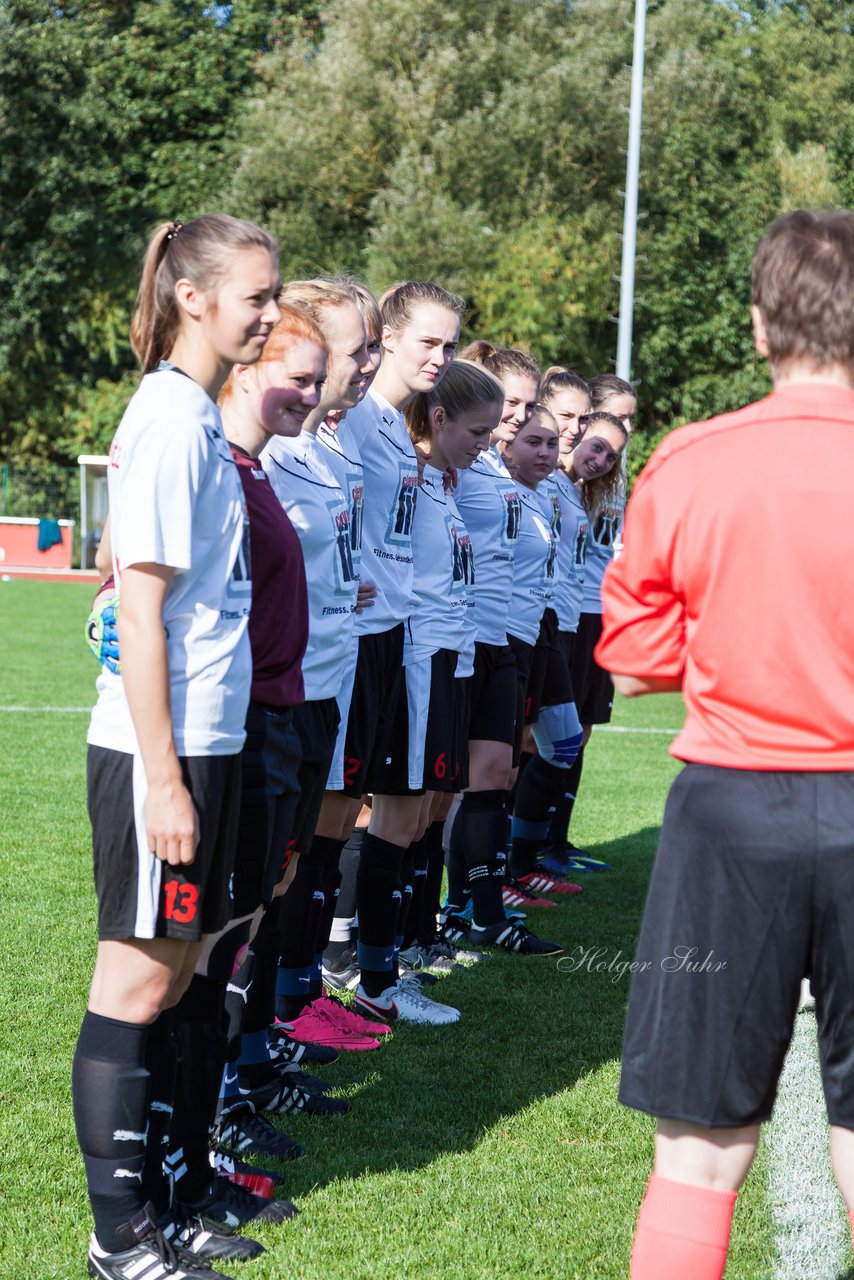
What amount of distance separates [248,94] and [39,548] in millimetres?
14115

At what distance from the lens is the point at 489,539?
5.68 metres

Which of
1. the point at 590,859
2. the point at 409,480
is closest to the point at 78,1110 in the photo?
the point at 409,480

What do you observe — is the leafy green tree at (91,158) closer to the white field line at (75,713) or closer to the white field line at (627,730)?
the white field line at (75,713)

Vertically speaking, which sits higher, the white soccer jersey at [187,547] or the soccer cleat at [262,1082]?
the white soccer jersey at [187,547]

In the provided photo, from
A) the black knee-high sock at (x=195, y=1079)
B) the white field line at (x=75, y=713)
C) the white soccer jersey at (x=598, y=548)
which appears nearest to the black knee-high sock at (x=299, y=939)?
the black knee-high sock at (x=195, y=1079)

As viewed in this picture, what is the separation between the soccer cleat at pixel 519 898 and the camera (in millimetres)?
6633

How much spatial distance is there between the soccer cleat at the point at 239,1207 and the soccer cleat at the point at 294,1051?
75 cm

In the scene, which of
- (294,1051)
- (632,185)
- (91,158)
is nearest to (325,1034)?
(294,1051)

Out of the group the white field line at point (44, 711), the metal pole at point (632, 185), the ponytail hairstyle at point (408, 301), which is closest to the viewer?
the ponytail hairstyle at point (408, 301)

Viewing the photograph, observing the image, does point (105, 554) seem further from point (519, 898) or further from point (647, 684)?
point (519, 898)

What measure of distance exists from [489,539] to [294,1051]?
2228 millimetres

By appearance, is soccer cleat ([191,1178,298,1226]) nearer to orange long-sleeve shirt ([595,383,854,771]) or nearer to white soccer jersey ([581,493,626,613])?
orange long-sleeve shirt ([595,383,854,771])

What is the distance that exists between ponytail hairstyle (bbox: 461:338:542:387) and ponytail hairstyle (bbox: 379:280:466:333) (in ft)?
3.57

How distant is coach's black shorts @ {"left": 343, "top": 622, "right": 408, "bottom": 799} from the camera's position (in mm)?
4391
